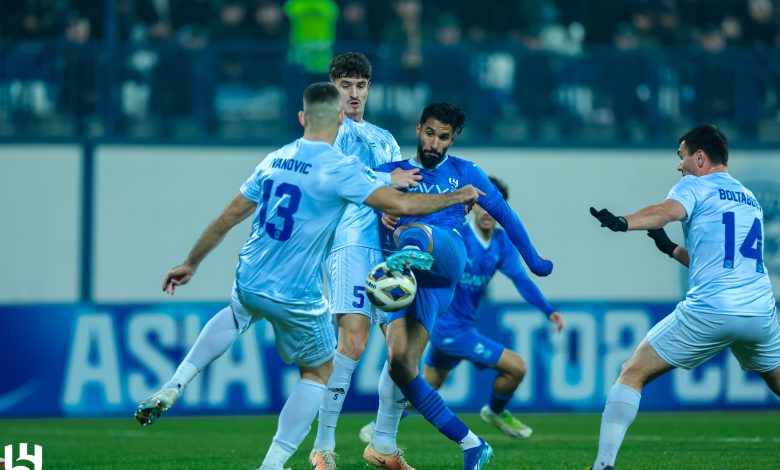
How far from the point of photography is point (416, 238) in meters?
7.77

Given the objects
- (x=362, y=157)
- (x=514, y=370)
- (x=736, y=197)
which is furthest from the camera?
(x=514, y=370)

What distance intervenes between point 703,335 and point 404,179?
6.95 ft

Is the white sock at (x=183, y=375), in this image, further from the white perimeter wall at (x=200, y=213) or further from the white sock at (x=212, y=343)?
the white perimeter wall at (x=200, y=213)

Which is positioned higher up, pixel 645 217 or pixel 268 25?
pixel 268 25

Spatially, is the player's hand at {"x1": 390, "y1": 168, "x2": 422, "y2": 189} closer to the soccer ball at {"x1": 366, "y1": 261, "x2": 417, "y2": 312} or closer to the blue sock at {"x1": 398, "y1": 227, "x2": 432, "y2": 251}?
the blue sock at {"x1": 398, "y1": 227, "x2": 432, "y2": 251}

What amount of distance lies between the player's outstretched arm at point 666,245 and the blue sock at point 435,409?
1.76 metres

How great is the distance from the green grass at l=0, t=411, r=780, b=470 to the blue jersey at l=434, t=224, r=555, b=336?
1.14 metres

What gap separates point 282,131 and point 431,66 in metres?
2.19

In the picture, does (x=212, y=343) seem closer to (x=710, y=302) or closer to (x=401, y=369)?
(x=401, y=369)

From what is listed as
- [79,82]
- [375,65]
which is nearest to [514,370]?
[375,65]

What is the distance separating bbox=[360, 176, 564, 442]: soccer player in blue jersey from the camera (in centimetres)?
1105

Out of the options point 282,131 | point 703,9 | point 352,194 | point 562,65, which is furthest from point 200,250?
point 703,9

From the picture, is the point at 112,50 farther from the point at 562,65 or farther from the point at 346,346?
the point at 346,346

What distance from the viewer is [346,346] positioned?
849 cm
